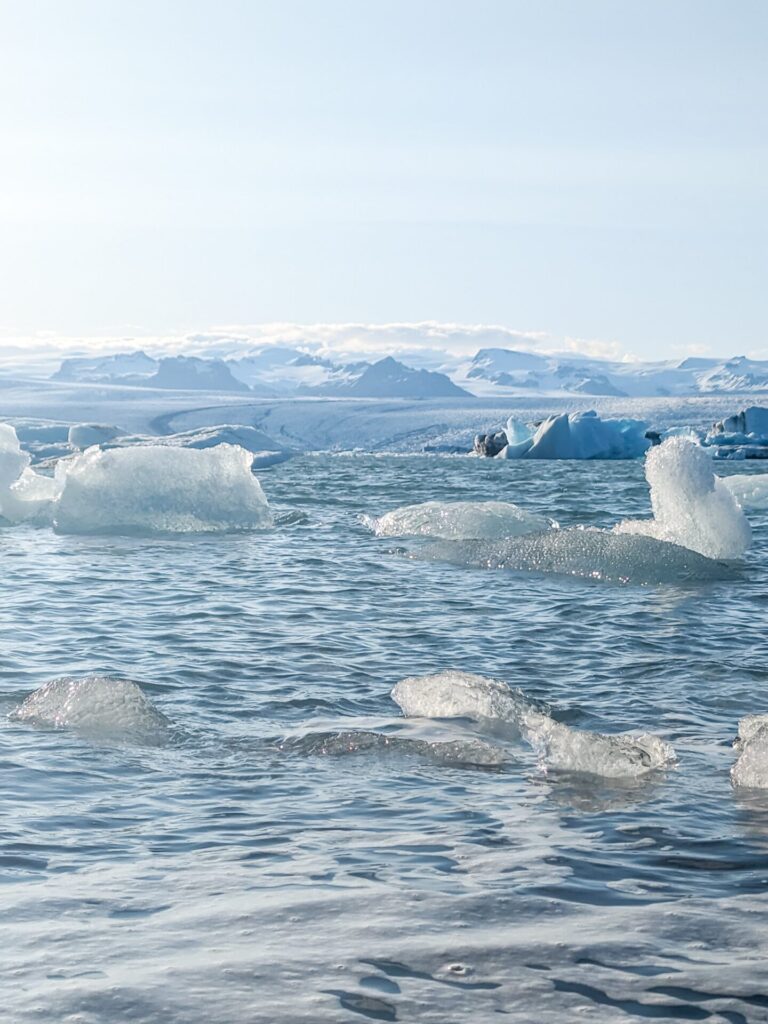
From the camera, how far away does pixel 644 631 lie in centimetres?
854

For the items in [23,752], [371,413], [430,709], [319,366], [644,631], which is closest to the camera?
[23,752]

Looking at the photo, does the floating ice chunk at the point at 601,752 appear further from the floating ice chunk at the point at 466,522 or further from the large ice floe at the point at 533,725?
the floating ice chunk at the point at 466,522

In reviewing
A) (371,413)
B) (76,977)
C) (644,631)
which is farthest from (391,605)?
(371,413)

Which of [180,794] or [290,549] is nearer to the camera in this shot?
[180,794]

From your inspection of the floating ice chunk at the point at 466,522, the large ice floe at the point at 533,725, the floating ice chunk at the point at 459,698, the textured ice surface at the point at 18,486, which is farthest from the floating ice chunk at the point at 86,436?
the large ice floe at the point at 533,725

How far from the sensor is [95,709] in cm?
600

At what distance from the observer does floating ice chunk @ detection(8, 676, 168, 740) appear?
230 inches

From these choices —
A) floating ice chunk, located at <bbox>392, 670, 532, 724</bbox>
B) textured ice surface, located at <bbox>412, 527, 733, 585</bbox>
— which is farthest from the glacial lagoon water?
textured ice surface, located at <bbox>412, 527, 733, 585</bbox>

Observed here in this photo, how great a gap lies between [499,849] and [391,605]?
5.47 meters

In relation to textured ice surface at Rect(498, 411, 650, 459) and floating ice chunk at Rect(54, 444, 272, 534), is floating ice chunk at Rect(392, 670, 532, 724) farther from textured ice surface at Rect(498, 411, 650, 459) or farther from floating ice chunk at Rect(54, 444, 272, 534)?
textured ice surface at Rect(498, 411, 650, 459)

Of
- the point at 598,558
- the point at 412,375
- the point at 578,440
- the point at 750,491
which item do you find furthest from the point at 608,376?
the point at 598,558

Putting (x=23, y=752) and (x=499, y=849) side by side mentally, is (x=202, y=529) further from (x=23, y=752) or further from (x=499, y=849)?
(x=499, y=849)

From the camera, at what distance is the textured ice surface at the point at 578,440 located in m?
34.6

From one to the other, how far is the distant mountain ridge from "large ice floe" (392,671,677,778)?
279 ft
